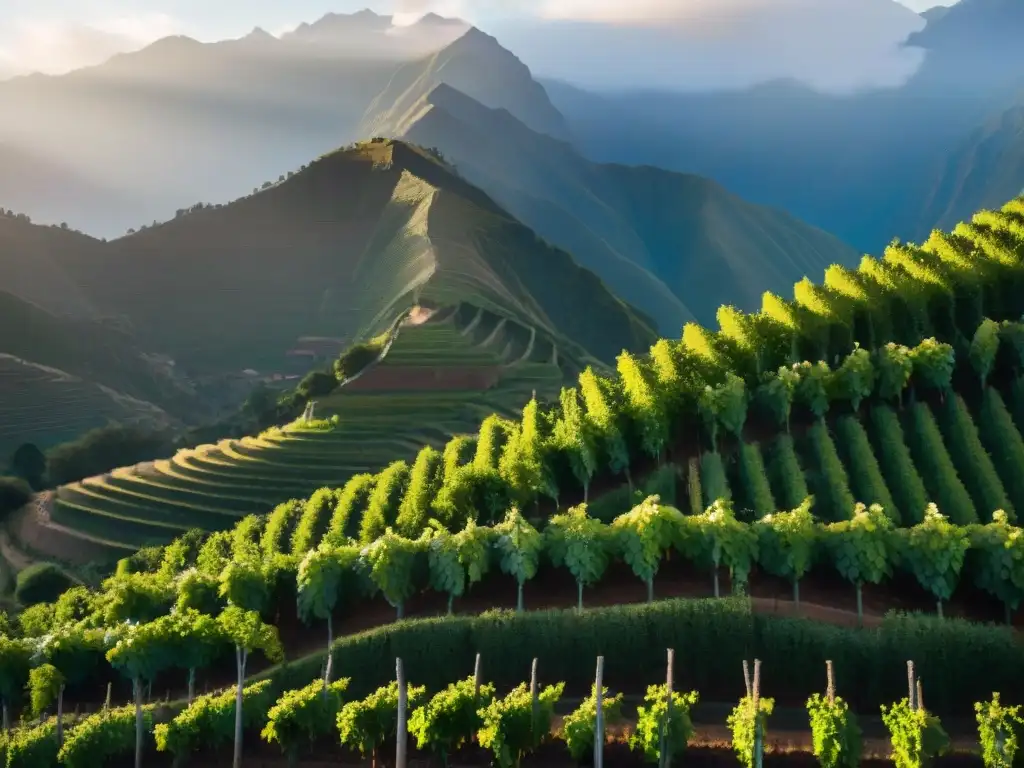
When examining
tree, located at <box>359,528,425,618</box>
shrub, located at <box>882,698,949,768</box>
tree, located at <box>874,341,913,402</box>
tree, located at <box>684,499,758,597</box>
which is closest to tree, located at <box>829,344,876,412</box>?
tree, located at <box>874,341,913,402</box>

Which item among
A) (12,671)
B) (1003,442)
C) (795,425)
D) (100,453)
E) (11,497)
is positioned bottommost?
(12,671)

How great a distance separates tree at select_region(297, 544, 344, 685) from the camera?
22.3m

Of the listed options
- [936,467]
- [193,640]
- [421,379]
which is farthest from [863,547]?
[421,379]

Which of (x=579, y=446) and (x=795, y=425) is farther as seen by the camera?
(x=795, y=425)

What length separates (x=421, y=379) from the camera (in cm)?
7200

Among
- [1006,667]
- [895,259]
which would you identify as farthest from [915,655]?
[895,259]

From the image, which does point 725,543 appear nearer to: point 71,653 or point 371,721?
point 371,721

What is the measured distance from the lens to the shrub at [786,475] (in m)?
27.2

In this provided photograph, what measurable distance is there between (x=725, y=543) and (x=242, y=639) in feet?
38.5

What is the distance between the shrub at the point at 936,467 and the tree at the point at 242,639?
2043cm

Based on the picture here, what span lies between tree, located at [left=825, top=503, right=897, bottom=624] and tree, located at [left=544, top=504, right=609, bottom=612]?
18.8ft

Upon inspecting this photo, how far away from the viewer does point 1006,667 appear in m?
18.8

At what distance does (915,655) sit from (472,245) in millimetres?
121963

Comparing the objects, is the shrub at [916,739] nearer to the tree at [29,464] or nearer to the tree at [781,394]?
the tree at [781,394]
